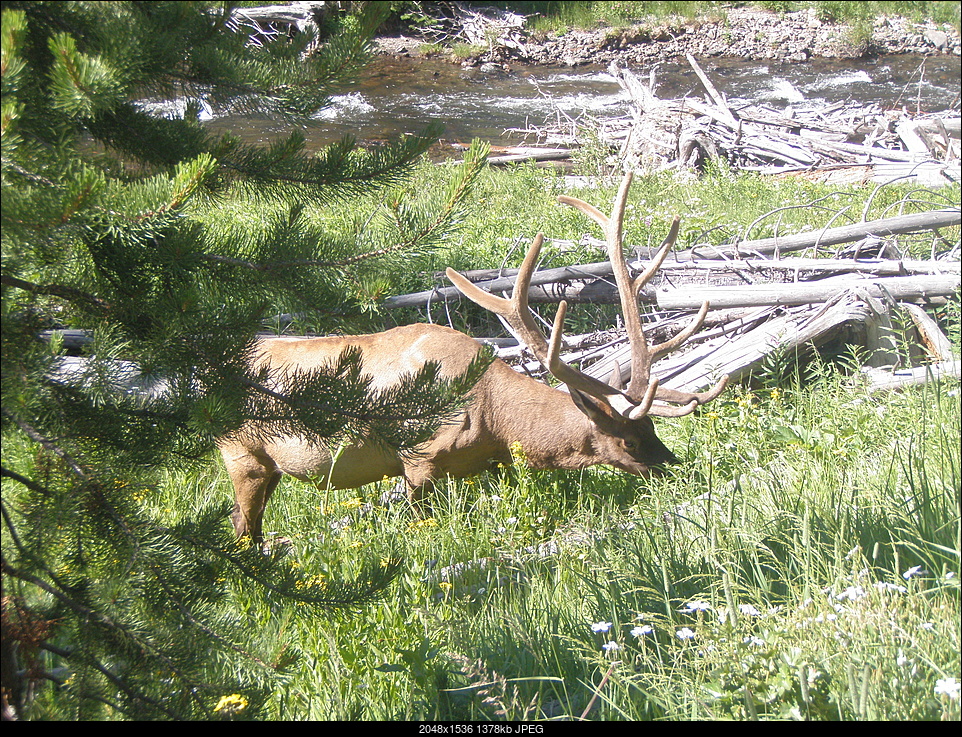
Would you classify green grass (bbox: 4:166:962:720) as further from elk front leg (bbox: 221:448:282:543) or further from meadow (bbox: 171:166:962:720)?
elk front leg (bbox: 221:448:282:543)

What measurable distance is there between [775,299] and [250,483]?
367 cm

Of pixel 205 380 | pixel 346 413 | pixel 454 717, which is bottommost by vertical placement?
pixel 454 717

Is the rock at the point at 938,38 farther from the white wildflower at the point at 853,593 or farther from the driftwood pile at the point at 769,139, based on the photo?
the white wildflower at the point at 853,593

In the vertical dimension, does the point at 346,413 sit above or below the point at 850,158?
above

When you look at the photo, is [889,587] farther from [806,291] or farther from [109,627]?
[806,291]

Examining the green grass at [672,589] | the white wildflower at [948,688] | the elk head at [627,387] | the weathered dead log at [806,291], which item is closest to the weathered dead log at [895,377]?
the green grass at [672,589]

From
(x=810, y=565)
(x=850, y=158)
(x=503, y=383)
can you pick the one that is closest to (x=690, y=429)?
(x=503, y=383)

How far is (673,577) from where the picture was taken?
117 inches

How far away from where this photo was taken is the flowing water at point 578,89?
14.6 metres

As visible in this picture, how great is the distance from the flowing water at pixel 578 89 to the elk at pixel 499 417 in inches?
334

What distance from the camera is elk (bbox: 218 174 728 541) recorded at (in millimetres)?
4438

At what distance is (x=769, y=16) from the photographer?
22.0 metres
